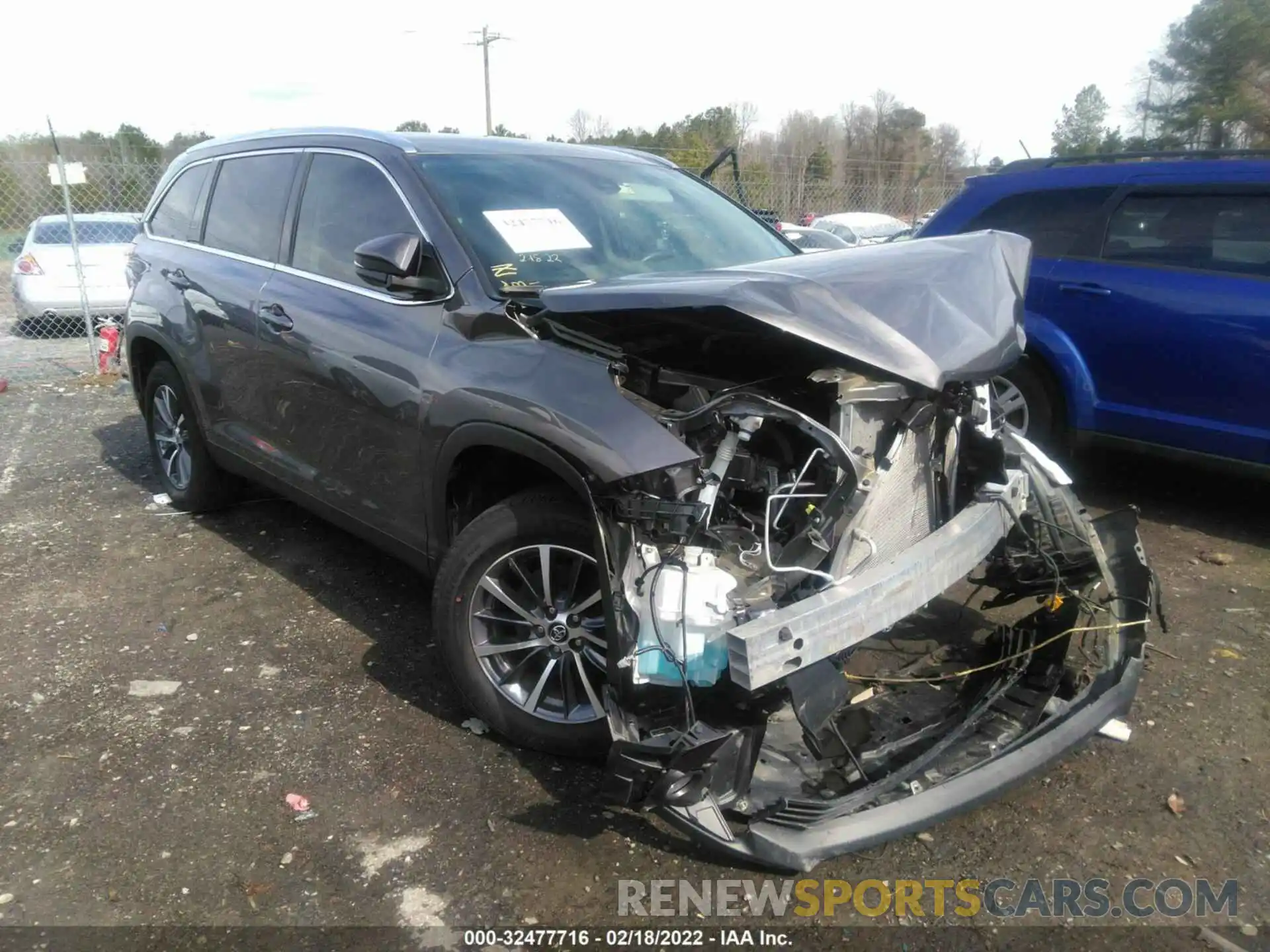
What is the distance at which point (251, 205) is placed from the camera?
180 inches

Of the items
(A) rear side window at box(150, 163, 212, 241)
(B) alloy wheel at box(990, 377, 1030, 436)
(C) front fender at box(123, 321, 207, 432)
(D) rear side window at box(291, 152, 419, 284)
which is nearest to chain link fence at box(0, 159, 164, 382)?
(C) front fender at box(123, 321, 207, 432)

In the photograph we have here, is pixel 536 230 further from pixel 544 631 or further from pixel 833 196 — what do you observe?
pixel 833 196

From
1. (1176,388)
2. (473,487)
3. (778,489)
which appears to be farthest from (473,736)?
(1176,388)

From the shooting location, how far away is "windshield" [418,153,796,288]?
11.4 ft

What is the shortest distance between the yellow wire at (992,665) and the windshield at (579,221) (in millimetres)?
1714

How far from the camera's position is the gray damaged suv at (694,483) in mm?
2572

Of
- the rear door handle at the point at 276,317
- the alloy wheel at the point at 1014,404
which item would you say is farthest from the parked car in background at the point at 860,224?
the rear door handle at the point at 276,317

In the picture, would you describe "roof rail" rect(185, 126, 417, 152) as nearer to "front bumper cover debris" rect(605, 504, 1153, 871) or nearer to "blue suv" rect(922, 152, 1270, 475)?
"front bumper cover debris" rect(605, 504, 1153, 871)

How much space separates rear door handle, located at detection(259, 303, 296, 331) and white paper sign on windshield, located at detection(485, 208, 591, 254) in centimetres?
108

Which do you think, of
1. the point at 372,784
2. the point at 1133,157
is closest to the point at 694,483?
the point at 372,784

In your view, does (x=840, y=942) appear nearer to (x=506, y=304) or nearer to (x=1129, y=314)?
(x=506, y=304)

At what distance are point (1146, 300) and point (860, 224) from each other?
1499 centimetres

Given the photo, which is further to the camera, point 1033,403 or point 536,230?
point 1033,403

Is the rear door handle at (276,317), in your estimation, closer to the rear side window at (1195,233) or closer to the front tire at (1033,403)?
the front tire at (1033,403)
